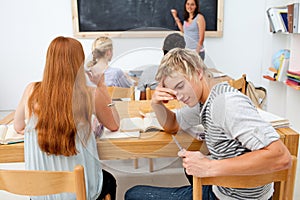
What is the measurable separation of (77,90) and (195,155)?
49 centimetres

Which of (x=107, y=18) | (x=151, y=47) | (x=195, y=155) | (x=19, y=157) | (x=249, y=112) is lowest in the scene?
(x=19, y=157)

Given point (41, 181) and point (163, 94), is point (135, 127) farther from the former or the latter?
point (41, 181)

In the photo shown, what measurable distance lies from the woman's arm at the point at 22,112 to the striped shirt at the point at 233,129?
0.67 metres

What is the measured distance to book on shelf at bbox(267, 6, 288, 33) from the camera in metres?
3.01

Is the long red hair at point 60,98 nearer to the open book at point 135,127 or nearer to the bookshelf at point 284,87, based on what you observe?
the open book at point 135,127

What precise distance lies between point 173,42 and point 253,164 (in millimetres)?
444

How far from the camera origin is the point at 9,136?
50.6 inches

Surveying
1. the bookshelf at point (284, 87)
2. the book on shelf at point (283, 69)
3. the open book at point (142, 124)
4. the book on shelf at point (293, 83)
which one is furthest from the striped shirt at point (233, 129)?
the book on shelf at point (283, 69)

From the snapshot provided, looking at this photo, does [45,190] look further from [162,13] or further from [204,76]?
[162,13]

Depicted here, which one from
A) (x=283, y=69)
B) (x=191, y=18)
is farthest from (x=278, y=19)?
(x=191, y=18)

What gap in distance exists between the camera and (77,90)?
44.7 inches

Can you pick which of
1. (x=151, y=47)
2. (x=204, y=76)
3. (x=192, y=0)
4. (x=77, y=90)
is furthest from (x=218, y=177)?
(x=192, y=0)

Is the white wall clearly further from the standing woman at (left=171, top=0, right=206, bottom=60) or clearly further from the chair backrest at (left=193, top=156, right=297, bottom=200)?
the chair backrest at (left=193, top=156, right=297, bottom=200)

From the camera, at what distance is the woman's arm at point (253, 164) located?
855 millimetres
